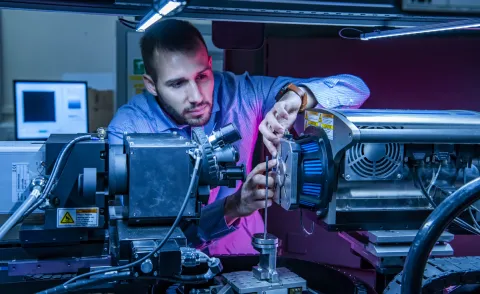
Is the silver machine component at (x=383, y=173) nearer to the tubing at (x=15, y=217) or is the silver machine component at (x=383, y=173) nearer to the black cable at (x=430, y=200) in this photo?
the black cable at (x=430, y=200)

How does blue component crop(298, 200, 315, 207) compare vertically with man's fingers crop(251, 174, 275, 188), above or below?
below

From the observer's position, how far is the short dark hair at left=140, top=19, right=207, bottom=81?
5.98 feet

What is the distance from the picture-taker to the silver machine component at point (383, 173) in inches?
40.6

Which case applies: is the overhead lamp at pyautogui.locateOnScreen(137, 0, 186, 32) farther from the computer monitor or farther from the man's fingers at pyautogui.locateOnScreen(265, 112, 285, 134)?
the computer monitor

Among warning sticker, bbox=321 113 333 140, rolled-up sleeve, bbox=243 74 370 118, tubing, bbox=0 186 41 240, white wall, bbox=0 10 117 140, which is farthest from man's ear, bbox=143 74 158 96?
white wall, bbox=0 10 117 140

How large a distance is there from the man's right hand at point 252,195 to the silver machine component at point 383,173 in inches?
3.3

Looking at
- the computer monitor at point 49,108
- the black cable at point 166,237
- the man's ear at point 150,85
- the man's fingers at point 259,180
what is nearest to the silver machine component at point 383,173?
the man's fingers at point 259,180

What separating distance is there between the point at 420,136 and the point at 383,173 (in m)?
0.11

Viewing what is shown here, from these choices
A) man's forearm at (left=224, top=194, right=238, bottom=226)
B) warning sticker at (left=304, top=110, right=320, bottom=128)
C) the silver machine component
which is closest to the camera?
the silver machine component

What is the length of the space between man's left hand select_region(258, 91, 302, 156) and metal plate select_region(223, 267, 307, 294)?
0.96ft

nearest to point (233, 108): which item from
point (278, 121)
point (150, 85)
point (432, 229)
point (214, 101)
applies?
point (214, 101)

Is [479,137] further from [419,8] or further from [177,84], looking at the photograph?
[177,84]

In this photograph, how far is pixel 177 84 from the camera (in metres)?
1.84

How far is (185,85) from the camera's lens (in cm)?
183
